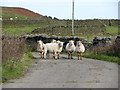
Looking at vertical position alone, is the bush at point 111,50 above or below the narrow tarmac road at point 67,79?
above

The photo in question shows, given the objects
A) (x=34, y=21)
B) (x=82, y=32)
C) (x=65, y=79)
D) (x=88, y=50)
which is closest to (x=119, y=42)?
(x=88, y=50)

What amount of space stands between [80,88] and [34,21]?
62395 millimetres

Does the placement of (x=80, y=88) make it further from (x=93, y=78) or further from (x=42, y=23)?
(x=42, y=23)

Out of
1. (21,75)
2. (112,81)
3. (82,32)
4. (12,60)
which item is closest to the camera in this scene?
(112,81)

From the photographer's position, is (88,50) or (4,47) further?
(88,50)

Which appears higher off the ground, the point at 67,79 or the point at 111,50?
the point at 111,50

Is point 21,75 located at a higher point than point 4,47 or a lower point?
lower

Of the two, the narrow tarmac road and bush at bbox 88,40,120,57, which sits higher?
bush at bbox 88,40,120,57

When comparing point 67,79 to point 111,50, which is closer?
point 67,79

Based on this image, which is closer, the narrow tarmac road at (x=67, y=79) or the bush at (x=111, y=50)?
the narrow tarmac road at (x=67, y=79)

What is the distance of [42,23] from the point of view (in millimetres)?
72312

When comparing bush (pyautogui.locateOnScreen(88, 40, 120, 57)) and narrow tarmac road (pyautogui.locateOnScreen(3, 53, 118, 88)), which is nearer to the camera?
Result: narrow tarmac road (pyautogui.locateOnScreen(3, 53, 118, 88))

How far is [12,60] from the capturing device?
14.7m

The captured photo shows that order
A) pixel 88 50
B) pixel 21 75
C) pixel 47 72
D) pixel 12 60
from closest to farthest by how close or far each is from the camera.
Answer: pixel 21 75 < pixel 47 72 < pixel 12 60 < pixel 88 50
